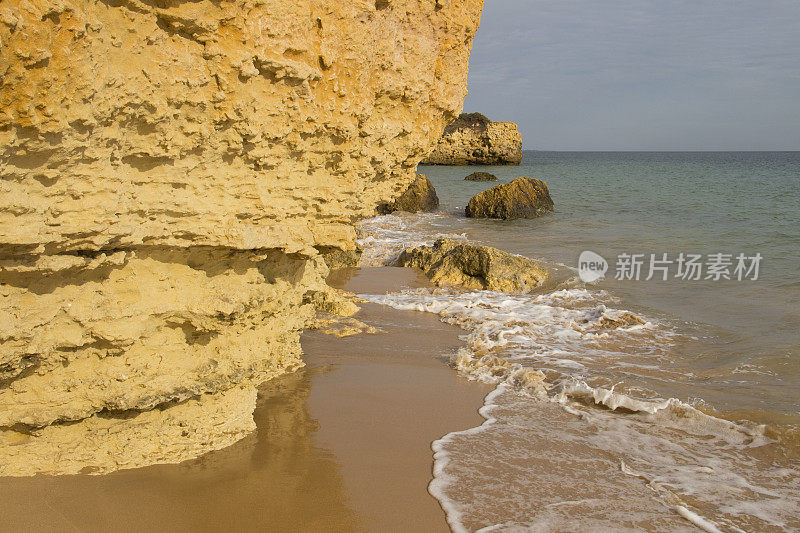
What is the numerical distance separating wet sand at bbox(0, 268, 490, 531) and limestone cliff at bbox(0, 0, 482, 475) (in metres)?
0.24

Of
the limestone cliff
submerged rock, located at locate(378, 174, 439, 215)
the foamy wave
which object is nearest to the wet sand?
the limestone cliff

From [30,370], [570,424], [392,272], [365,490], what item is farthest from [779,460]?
[392,272]

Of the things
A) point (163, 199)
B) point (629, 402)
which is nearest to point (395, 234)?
point (629, 402)

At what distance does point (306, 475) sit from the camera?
4.03m

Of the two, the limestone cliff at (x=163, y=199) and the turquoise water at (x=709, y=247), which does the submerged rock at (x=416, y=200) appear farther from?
the limestone cliff at (x=163, y=199)

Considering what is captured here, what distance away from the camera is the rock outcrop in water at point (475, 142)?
60.2 m

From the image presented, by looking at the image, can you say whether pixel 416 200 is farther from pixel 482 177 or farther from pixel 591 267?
pixel 482 177

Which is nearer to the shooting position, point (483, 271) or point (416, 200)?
point (483, 271)

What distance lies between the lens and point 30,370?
337cm

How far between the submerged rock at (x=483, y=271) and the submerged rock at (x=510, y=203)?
10.1 metres

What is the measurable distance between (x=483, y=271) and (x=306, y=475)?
23.7 ft

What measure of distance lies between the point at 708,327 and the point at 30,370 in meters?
8.26

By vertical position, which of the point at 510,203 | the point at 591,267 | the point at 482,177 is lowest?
the point at 591,267

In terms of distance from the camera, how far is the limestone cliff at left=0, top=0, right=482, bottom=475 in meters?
2.90
